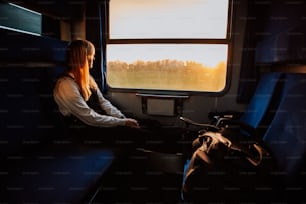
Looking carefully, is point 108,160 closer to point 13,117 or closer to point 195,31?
point 13,117

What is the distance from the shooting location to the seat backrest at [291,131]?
0.96m

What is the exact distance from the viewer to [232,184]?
3.22 feet

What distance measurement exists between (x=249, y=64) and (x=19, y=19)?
1.72 m

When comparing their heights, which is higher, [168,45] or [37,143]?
[168,45]

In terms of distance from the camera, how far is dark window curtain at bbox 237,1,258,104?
1920 millimetres

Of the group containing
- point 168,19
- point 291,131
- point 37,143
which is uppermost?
point 168,19

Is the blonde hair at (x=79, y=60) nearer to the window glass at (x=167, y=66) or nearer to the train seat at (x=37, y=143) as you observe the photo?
the train seat at (x=37, y=143)

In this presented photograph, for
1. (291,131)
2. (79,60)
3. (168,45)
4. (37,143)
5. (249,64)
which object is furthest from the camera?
(168,45)

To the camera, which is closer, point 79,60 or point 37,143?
point 37,143

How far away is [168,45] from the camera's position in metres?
2.06

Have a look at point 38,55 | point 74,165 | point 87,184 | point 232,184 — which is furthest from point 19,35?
point 232,184

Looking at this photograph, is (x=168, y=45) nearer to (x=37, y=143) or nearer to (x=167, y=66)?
(x=167, y=66)

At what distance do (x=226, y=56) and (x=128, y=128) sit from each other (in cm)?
108

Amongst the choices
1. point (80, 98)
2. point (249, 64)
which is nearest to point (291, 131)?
point (249, 64)
